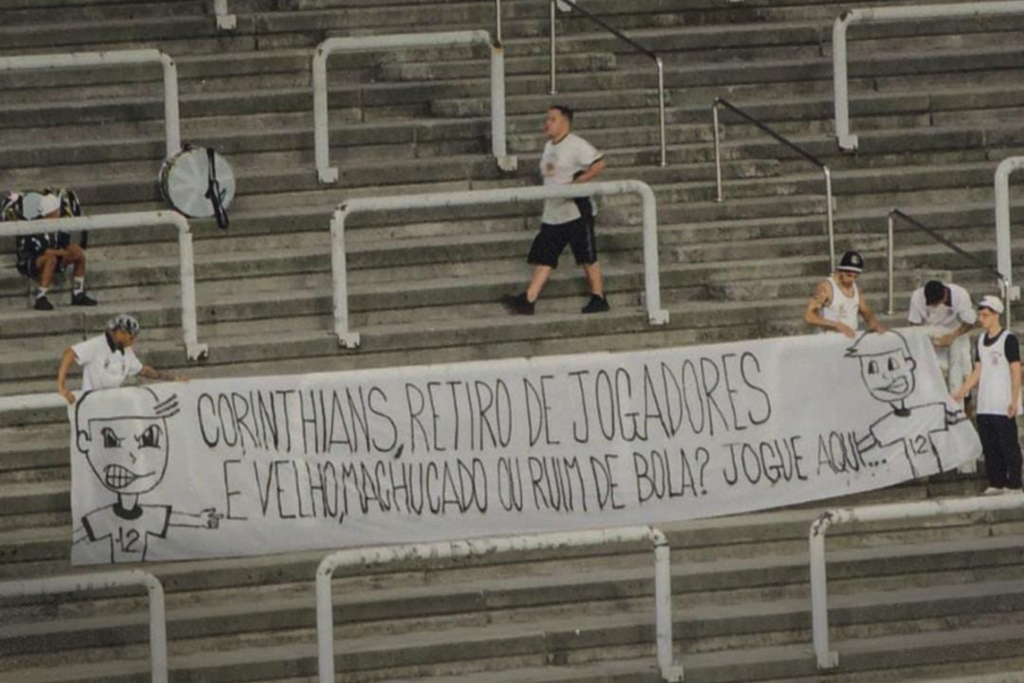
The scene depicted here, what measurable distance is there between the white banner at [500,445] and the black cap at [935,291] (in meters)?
0.31

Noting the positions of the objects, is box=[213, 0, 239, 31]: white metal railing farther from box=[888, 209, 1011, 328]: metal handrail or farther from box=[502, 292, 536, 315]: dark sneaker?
box=[888, 209, 1011, 328]: metal handrail

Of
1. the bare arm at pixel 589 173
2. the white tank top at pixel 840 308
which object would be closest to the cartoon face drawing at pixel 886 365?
the white tank top at pixel 840 308

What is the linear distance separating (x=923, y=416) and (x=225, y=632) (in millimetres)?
4221

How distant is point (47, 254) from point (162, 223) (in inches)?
35.8

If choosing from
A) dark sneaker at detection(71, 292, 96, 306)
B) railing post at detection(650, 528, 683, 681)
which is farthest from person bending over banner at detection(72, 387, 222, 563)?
railing post at detection(650, 528, 683, 681)

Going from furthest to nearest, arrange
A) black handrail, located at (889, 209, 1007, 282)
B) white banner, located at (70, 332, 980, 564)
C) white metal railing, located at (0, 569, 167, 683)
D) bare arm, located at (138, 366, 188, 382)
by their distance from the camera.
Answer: black handrail, located at (889, 209, 1007, 282), bare arm, located at (138, 366, 188, 382), white banner, located at (70, 332, 980, 564), white metal railing, located at (0, 569, 167, 683)

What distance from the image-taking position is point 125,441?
18.4m

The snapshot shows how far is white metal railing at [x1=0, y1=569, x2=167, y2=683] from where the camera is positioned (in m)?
17.1

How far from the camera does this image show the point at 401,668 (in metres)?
18.2

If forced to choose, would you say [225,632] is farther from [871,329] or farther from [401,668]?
[871,329]

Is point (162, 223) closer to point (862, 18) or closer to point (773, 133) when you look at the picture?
point (773, 133)

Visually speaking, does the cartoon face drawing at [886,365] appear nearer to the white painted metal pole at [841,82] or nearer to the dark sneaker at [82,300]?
the white painted metal pole at [841,82]

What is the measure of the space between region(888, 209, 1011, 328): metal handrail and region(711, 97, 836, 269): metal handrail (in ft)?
1.24

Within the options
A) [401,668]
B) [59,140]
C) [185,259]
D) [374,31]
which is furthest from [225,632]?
[374,31]
